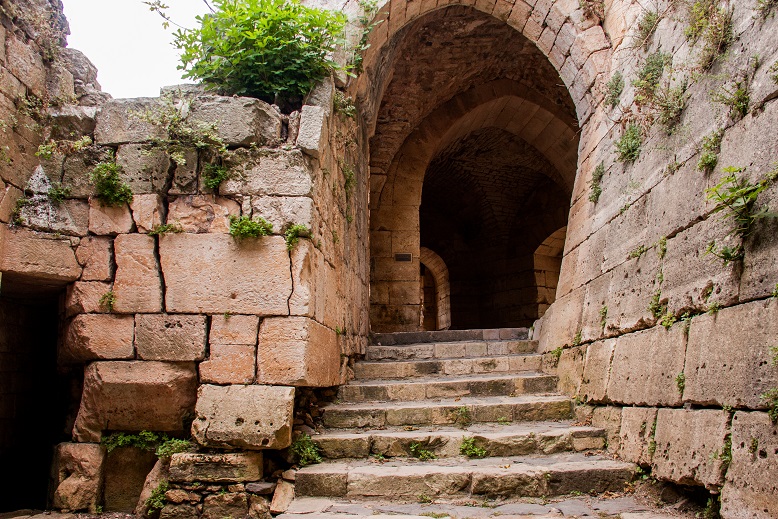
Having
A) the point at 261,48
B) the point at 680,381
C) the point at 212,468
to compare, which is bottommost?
the point at 212,468

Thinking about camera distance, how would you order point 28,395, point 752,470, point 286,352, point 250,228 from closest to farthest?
point 752,470, point 286,352, point 250,228, point 28,395

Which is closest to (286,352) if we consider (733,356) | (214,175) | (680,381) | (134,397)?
(134,397)

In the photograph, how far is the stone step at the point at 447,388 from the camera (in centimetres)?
462

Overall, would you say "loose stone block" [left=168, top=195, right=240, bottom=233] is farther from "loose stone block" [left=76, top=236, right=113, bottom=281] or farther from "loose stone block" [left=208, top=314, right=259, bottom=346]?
"loose stone block" [left=208, top=314, right=259, bottom=346]

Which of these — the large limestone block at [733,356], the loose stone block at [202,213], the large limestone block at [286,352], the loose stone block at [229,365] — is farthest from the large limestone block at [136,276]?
the large limestone block at [733,356]

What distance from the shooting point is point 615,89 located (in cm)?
471

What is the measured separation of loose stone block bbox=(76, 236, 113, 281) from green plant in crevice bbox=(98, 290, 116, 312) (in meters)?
0.12

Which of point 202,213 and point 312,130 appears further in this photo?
point 312,130

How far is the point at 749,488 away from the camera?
2342mm

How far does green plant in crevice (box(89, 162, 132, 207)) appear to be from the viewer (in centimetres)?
370

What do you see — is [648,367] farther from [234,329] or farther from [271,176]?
[271,176]

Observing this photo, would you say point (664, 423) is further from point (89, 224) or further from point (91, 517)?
point (89, 224)

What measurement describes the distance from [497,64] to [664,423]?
6.81 meters

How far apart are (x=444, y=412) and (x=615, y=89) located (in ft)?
10.6
